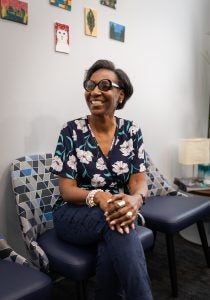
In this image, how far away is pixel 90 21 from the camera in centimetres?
197

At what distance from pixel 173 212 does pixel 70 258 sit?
0.77 m

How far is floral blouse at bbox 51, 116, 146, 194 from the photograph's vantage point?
1472 mm

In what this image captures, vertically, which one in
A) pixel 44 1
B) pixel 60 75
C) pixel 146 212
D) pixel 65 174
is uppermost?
pixel 44 1

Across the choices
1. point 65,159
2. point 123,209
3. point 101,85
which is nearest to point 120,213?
point 123,209

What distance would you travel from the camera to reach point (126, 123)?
1.67 m

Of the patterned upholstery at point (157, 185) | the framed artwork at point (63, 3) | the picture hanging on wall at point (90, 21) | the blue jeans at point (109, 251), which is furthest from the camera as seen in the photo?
the patterned upholstery at point (157, 185)

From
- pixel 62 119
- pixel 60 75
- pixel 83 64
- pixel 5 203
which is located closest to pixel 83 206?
pixel 5 203

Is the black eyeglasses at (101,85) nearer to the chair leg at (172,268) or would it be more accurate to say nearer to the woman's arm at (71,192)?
the woman's arm at (71,192)

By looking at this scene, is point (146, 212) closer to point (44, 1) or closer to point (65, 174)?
point (65, 174)

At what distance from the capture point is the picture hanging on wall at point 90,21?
6.39ft

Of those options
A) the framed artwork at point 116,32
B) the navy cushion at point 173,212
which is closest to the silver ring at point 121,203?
the navy cushion at point 173,212

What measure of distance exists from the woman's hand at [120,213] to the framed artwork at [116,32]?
4.12ft

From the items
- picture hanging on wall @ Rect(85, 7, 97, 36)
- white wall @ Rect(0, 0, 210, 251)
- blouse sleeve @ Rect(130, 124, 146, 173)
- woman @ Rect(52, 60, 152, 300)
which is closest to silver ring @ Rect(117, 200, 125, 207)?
woman @ Rect(52, 60, 152, 300)

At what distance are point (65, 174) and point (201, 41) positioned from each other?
2.16m
